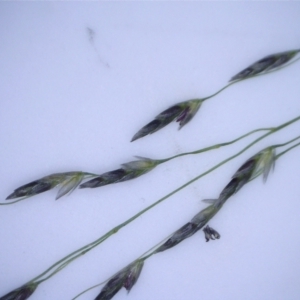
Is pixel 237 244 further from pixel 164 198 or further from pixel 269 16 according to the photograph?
pixel 269 16

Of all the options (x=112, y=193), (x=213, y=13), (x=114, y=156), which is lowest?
(x=112, y=193)

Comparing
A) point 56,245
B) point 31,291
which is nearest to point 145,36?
point 56,245

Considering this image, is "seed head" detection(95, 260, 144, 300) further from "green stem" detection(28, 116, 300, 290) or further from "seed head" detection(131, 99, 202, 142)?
"seed head" detection(131, 99, 202, 142)

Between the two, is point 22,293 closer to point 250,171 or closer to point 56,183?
point 56,183

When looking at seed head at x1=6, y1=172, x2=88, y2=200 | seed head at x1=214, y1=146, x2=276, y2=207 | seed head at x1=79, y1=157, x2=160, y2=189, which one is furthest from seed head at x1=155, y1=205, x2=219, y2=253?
seed head at x1=6, y1=172, x2=88, y2=200

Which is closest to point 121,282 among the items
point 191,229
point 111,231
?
point 111,231
